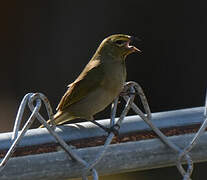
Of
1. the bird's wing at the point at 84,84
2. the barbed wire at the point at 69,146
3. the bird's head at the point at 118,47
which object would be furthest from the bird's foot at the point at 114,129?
the bird's head at the point at 118,47

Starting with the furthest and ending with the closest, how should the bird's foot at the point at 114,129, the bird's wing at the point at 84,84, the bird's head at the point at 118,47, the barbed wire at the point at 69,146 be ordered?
the bird's head at the point at 118,47, the bird's wing at the point at 84,84, the bird's foot at the point at 114,129, the barbed wire at the point at 69,146

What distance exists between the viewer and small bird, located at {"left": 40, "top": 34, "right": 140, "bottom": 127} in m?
3.17

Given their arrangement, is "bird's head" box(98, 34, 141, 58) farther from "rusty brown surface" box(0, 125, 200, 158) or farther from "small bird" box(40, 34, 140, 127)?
"rusty brown surface" box(0, 125, 200, 158)

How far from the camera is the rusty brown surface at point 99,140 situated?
1979 mm

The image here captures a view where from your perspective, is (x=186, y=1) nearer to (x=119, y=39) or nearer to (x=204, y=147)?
(x=119, y=39)

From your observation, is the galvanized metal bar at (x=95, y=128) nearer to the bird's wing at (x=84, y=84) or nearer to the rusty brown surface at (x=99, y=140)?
the rusty brown surface at (x=99, y=140)

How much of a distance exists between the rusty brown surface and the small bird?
34.6 inches

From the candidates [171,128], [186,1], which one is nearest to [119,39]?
[171,128]

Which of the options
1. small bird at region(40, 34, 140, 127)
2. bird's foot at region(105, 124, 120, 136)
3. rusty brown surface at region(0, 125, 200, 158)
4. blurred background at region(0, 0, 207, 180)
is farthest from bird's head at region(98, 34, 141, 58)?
blurred background at region(0, 0, 207, 180)

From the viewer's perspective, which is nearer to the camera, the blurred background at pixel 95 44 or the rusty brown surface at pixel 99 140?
the rusty brown surface at pixel 99 140

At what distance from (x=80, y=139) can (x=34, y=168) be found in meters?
0.19

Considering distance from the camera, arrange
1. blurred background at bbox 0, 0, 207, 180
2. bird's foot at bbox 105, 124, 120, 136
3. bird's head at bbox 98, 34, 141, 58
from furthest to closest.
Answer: blurred background at bbox 0, 0, 207, 180, bird's head at bbox 98, 34, 141, 58, bird's foot at bbox 105, 124, 120, 136

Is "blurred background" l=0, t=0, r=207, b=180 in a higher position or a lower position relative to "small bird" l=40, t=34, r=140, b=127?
lower

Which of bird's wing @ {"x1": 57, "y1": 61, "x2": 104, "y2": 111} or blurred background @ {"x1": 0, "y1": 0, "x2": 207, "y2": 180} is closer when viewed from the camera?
bird's wing @ {"x1": 57, "y1": 61, "x2": 104, "y2": 111}
